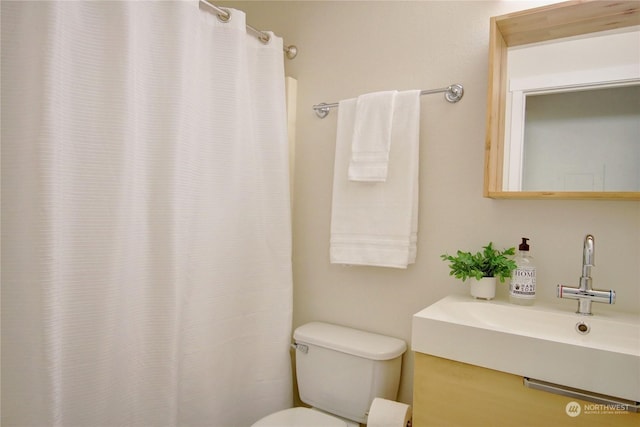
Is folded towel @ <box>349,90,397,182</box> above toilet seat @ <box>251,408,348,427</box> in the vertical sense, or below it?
above

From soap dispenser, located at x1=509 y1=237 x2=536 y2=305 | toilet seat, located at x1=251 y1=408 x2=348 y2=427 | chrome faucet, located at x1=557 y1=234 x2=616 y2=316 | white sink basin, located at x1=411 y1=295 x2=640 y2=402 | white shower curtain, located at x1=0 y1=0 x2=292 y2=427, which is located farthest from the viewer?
toilet seat, located at x1=251 y1=408 x2=348 y2=427

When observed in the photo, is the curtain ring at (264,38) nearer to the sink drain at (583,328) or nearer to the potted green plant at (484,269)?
the potted green plant at (484,269)

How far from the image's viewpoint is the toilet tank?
4.79 feet

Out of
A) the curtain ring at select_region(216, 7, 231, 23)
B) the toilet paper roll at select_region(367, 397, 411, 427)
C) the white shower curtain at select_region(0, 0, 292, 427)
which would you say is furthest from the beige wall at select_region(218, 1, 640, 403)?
the curtain ring at select_region(216, 7, 231, 23)

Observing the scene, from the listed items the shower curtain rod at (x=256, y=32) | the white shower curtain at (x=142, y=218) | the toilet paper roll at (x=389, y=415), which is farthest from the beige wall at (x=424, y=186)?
the toilet paper roll at (x=389, y=415)

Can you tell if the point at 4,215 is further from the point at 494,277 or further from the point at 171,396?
the point at 494,277

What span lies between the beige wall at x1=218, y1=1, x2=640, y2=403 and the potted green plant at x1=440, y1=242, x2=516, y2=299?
0.10m

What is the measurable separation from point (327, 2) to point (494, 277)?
1409 millimetres

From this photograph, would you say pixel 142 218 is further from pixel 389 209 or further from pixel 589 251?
pixel 589 251

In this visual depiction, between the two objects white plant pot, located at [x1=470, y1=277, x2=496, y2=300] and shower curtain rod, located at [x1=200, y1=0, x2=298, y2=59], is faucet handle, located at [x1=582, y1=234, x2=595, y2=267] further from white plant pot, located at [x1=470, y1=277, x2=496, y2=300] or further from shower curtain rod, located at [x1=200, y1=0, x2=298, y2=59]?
shower curtain rod, located at [x1=200, y1=0, x2=298, y2=59]

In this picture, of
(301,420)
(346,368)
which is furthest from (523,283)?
(301,420)

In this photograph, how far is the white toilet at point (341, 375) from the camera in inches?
57.2

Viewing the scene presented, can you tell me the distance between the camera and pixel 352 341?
1.55 m

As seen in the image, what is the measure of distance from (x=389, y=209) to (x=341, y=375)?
67 cm
